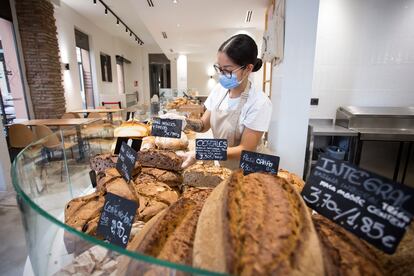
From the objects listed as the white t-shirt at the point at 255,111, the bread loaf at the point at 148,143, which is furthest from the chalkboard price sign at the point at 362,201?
the bread loaf at the point at 148,143

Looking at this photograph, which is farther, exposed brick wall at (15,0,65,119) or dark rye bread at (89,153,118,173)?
exposed brick wall at (15,0,65,119)

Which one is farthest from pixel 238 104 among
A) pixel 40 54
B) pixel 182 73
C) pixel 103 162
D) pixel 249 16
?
A: pixel 182 73

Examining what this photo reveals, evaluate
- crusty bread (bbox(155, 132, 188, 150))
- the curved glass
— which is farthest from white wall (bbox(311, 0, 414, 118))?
the curved glass

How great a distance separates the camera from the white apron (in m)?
1.52

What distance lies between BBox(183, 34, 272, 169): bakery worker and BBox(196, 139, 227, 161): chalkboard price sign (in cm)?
16

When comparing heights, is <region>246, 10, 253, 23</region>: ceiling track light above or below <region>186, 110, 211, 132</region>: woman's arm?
above

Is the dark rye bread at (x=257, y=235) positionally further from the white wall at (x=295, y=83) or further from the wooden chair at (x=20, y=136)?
the wooden chair at (x=20, y=136)

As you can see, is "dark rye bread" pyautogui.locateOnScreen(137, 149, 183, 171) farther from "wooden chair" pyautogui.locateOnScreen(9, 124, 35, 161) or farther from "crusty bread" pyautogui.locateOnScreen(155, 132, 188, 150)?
"wooden chair" pyautogui.locateOnScreen(9, 124, 35, 161)

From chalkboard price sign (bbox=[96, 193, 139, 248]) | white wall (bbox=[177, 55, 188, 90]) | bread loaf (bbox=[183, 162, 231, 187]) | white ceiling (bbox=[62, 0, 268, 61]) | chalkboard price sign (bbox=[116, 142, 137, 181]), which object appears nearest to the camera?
chalkboard price sign (bbox=[96, 193, 139, 248])

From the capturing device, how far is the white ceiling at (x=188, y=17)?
3904 millimetres

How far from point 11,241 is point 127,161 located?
2.26 m

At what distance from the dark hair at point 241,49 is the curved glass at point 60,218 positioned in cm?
113

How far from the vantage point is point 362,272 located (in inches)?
16.9

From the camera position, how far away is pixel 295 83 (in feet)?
7.10
